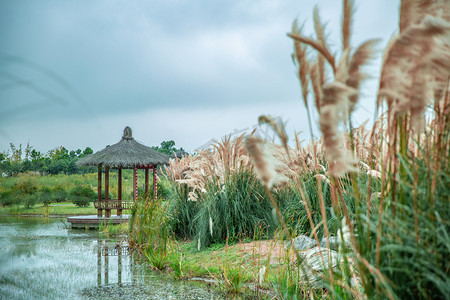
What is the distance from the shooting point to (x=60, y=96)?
5.56ft

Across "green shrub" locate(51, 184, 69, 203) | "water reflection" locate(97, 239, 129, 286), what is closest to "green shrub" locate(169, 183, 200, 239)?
"water reflection" locate(97, 239, 129, 286)

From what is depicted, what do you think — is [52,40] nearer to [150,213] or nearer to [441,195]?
[150,213]

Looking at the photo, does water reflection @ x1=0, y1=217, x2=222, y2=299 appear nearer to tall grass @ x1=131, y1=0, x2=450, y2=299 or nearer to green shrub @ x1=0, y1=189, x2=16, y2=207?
green shrub @ x1=0, y1=189, x2=16, y2=207

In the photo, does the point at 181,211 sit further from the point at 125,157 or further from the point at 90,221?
the point at 125,157

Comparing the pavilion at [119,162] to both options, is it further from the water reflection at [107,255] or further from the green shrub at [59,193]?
the water reflection at [107,255]

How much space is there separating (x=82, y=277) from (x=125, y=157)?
30.4ft

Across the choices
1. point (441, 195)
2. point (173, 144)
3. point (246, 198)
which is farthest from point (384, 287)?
point (173, 144)

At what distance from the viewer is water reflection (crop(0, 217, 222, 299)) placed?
3.28m

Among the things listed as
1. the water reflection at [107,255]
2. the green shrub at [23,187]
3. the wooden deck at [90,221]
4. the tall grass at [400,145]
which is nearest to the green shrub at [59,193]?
the wooden deck at [90,221]

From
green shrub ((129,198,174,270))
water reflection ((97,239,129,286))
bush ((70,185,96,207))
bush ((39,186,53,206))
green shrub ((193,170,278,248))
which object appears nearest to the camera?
water reflection ((97,239,129,286))

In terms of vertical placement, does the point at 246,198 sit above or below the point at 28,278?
above

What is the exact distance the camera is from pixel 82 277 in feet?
13.6

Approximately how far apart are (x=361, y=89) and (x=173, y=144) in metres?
37.0

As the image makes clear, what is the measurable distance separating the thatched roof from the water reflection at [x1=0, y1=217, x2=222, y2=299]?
6.50m
